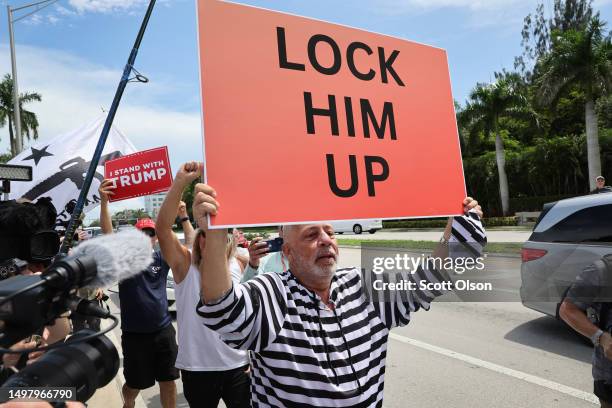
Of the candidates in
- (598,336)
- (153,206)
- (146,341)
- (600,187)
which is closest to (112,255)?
(598,336)

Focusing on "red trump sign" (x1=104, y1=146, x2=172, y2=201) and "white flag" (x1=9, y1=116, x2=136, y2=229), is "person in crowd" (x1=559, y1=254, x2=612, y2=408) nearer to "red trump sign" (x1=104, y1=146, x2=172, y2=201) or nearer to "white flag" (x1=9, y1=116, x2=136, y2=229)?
"red trump sign" (x1=104, y1=146, x2=172, y2=201)

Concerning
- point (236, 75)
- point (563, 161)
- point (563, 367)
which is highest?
point (563, 161)

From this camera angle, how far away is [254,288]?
1902 mm

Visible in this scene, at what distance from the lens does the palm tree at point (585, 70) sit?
23.6 m

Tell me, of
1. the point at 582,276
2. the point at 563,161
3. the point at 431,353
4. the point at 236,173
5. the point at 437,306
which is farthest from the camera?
the point at 563,161

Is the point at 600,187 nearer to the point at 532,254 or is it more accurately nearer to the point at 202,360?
the point at 532,254

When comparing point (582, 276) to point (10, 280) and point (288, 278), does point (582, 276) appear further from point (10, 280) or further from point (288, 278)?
point (10, 280)

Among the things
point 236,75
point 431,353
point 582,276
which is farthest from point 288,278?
point 431,353

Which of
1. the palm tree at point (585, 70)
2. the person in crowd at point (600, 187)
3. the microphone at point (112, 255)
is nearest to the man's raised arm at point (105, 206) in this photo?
the microphone at point (112, 255)

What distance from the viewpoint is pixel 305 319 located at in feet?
6.31

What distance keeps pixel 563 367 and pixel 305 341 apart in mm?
4181

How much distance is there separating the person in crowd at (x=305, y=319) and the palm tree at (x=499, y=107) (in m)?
33.3

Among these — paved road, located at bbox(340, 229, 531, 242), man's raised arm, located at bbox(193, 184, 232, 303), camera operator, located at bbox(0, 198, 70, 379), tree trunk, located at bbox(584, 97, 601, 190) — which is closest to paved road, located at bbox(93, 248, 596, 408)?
man's raised arm, located at bbox(193, 184, 232, 303)

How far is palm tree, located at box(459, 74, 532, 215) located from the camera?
1278 inches
